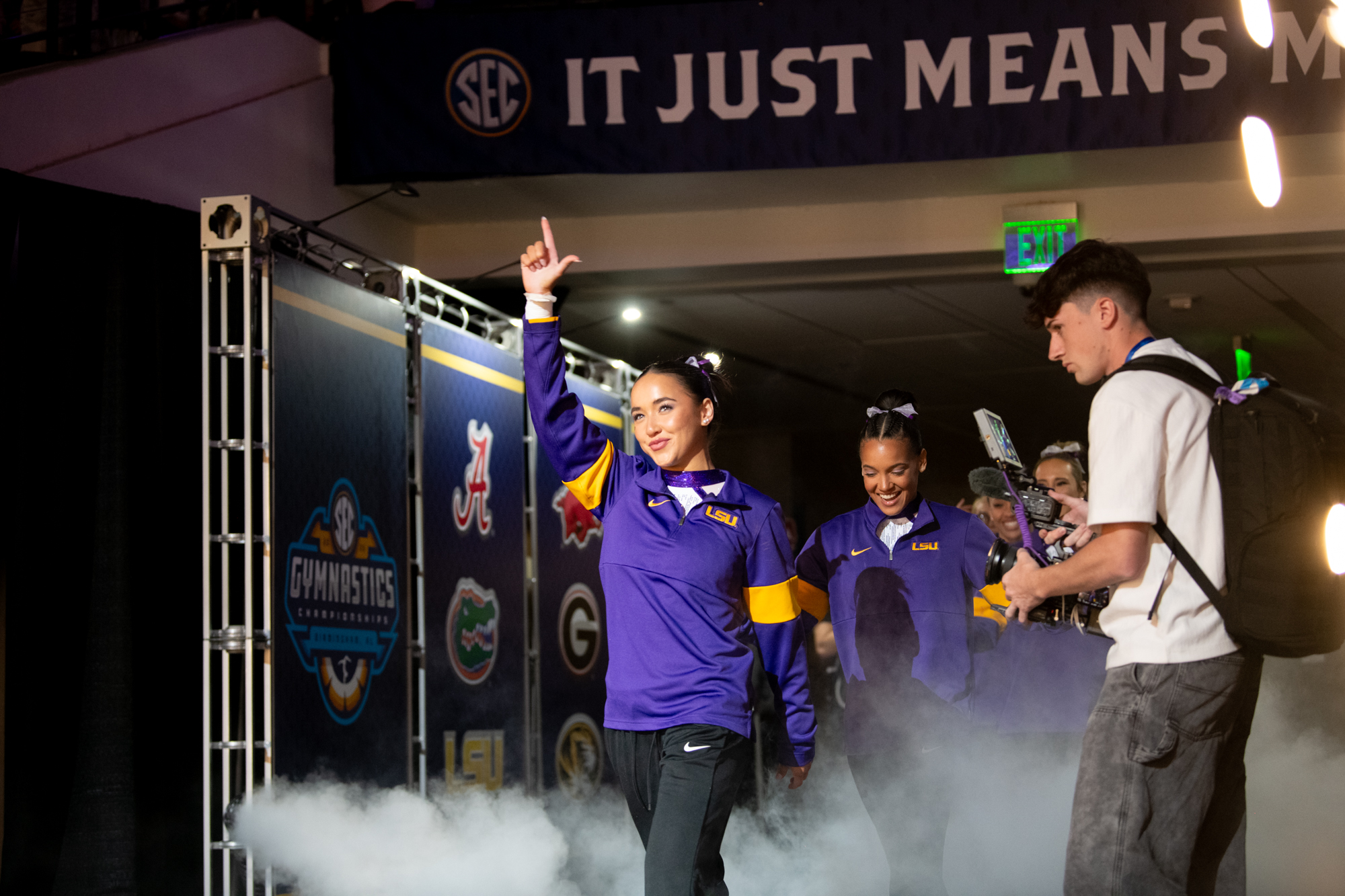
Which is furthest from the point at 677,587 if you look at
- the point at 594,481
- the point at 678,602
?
the point at 594,481

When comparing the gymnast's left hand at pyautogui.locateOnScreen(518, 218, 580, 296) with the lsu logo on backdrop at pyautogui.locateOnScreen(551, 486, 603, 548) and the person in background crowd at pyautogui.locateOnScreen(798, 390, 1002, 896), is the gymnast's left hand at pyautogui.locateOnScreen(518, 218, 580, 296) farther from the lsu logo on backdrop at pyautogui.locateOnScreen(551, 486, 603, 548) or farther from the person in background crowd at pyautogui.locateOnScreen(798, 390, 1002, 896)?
the lsu logo on backdrop at pyautogui.locateOnScreen(551, 486, 603, 548)

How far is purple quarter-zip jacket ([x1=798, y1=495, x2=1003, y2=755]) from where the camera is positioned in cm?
405

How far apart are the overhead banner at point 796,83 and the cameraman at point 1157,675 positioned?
418 cm

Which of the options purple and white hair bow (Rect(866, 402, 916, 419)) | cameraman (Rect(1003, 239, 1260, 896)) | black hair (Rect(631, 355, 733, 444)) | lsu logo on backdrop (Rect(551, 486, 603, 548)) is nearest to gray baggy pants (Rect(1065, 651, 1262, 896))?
cameraman (Rect(1003, 239, 1260, 896))

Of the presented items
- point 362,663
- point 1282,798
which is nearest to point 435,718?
point 362,663

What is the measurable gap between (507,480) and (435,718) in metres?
1.44

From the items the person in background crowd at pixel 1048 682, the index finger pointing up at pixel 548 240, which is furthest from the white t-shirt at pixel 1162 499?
the person in background crowd at pixel 1048 682

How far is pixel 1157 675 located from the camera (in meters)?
2.46

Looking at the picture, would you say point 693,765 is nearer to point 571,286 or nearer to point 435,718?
point 435,718

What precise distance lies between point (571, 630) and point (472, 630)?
136 centimetres

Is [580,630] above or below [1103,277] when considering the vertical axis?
below

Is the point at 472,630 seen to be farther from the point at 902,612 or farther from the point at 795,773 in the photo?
the point at 795,773

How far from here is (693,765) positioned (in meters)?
3.22

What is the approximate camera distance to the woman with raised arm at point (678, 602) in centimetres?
324
